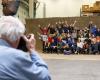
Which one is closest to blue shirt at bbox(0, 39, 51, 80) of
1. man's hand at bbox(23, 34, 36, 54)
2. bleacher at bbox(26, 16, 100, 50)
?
man's hand at bbox(23, 34, 36, 54)

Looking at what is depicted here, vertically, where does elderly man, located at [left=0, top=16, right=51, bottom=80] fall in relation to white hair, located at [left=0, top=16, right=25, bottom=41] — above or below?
below

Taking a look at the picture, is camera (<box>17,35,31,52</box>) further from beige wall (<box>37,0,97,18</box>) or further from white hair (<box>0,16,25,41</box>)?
beige wall (<box>37,0,97,18</box>)

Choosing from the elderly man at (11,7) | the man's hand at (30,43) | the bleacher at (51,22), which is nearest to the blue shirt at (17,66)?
the man's hand at (30,43)

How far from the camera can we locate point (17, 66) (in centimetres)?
216

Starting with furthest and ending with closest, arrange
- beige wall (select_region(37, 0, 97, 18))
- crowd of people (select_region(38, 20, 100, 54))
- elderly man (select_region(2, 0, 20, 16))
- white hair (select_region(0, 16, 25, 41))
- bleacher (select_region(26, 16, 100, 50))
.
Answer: beige wall (select_region(37, 0, 97, 18)), bleacher (select_region(26, 16, 100, 50)), crowd of people (select_region(38, 20, 100, 54)), elderly man (select_region(2, 0, 20, 16)), white hair (select_region(0, 16, 25, 41))

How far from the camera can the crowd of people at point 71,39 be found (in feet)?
81.9

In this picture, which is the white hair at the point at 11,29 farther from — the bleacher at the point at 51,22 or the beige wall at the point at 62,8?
the beige wall at the point at 62,8

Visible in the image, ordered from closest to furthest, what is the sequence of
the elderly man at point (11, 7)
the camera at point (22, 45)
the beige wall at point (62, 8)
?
the camera at point (22, 45), the elderly man at point (11, 7), the beige wall at point (62, 8)

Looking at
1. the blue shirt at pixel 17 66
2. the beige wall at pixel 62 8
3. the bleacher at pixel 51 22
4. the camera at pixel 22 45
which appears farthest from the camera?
the beige wall at pixel 62 8

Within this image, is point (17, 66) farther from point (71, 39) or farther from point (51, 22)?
point (51, 22)

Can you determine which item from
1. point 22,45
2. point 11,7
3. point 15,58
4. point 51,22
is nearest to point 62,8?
point 51,22

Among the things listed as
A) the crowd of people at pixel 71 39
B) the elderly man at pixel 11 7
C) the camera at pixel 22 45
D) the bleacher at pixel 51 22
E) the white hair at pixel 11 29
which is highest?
the elderly man at pixel 11 7

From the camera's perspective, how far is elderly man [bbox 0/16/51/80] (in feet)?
7.08

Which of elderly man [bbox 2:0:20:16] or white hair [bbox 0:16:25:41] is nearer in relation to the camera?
white hair [bbox 0:16:25:41]
